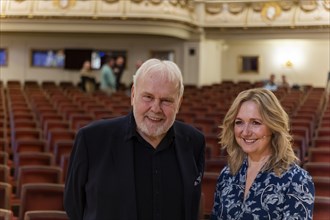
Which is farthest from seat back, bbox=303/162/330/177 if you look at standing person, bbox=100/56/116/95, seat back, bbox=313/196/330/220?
standing person, bbox=100/56/116/95

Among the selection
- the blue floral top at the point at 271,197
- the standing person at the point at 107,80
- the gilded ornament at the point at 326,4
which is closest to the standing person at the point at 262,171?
the blue floral top at the point at 271,197

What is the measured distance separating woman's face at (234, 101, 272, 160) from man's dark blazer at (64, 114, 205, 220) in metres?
0.26

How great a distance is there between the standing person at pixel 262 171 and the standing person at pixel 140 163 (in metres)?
0.21

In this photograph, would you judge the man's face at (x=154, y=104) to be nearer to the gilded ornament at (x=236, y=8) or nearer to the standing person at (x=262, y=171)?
the standing person at (x=262, y=171)

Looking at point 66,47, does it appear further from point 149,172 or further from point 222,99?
point 149,172

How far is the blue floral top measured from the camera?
254cm

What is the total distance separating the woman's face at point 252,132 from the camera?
2.65 m

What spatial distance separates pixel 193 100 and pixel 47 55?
390 inches

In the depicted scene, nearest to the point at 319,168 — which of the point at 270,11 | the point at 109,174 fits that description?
the point at 109,174

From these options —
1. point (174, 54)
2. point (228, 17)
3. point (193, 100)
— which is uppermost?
point (228, 17)

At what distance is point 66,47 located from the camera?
71.3 ft

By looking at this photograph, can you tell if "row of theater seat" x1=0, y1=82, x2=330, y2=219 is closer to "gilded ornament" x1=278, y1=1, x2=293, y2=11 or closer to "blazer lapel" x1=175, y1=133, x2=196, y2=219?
"blazer lapel" x1=175, y1=133, x2=196, y2=219

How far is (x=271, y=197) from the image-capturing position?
2594mm

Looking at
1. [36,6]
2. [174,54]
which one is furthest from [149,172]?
[174,54]
